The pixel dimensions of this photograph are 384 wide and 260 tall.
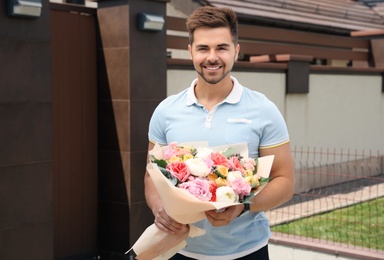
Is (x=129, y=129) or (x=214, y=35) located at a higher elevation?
(x=214, y=35)

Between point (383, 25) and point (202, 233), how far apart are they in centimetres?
1562

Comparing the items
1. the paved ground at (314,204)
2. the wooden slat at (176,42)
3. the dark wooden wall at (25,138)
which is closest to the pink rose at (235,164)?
the dark wooden wall at (25,138)

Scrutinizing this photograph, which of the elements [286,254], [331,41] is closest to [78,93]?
[286,254]

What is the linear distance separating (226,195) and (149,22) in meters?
4.70

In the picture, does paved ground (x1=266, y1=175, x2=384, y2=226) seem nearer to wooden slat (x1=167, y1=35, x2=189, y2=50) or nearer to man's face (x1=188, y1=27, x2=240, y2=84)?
wooden slat (x1=167, y1=35, x2=189, y2=50)

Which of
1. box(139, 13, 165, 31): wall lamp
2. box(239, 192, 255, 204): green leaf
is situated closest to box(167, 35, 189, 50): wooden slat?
box(139, 13, 165, 31): wall lamp

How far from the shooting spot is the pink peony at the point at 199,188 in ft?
9.02

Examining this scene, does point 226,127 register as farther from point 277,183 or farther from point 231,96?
point 277,183

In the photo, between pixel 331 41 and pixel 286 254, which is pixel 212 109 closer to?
pixel 286 254

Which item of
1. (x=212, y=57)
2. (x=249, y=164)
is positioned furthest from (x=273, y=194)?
(x=212, y=57)

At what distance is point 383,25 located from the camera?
1745 cm

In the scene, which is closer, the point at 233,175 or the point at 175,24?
the point at 233,175

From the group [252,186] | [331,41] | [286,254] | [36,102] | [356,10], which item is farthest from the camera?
[356,10]

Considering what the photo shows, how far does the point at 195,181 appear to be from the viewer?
282 centimetres
